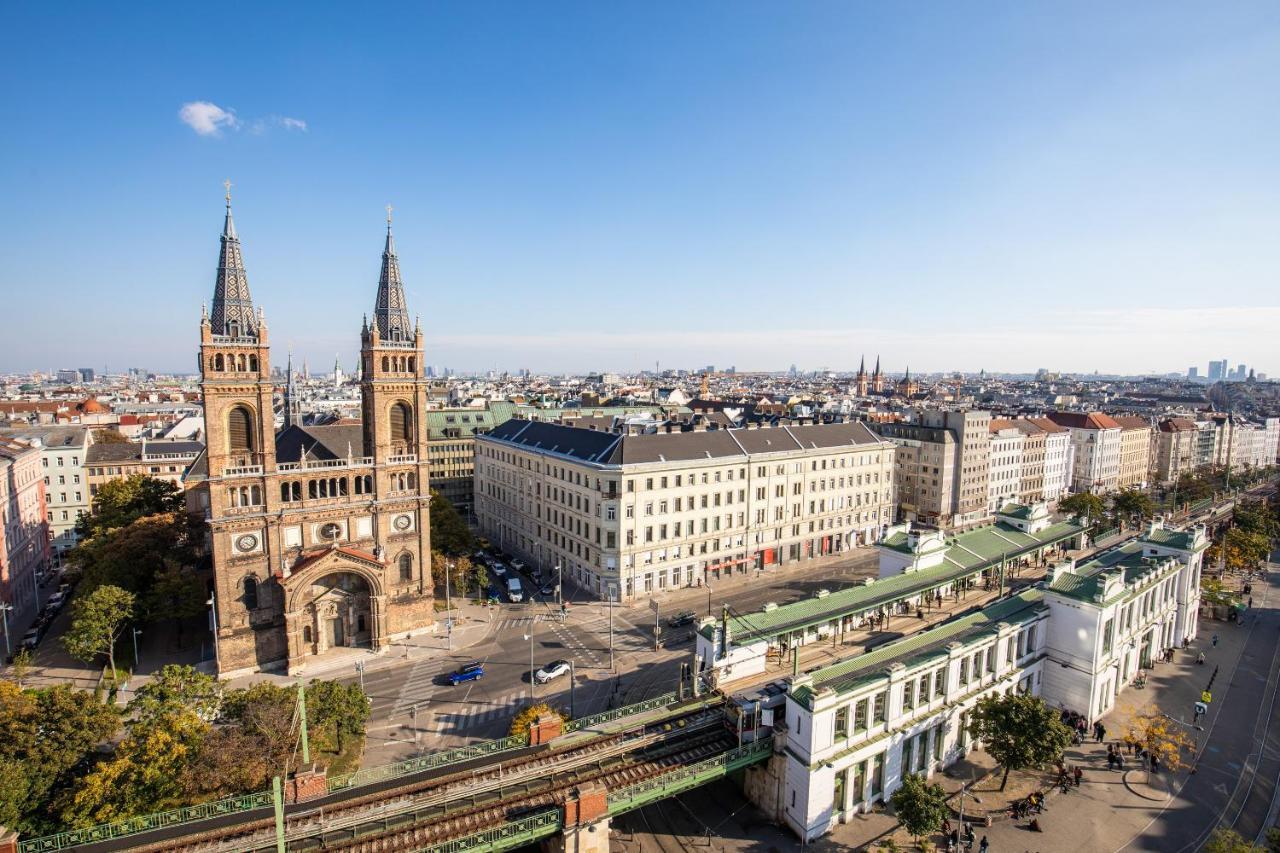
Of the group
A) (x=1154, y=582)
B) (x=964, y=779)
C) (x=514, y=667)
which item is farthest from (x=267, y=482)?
(x=1154, y=582)

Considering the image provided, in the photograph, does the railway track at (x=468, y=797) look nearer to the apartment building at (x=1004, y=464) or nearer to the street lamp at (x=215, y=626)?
the street lamp at (x=215, y=626)

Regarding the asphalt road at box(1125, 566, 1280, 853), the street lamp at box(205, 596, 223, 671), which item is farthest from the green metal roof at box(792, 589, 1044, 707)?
the street lamp at box(205, 596, 223, 671)

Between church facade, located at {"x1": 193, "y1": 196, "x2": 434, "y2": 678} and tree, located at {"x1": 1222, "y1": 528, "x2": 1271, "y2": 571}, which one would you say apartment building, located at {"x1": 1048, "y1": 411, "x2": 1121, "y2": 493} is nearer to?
tree, located at {"x1": 1222, "y1": 528, "x2": 1271, "y2": 571}

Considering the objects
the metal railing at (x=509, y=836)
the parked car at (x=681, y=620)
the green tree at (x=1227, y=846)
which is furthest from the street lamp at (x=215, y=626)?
the green tree at (x=1227, y=846)

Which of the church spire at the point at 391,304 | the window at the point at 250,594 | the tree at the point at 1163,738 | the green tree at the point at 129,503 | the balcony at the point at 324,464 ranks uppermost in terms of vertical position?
the church spire at the point at 391,304

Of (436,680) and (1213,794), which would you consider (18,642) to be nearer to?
(436,680)

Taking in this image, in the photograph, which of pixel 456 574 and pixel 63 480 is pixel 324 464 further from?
pixel 63 480
